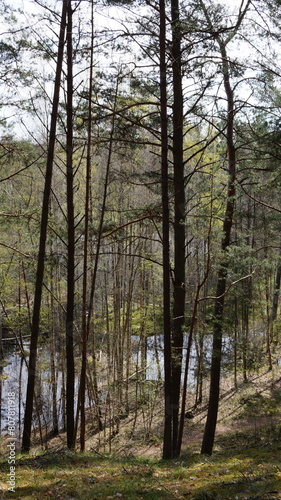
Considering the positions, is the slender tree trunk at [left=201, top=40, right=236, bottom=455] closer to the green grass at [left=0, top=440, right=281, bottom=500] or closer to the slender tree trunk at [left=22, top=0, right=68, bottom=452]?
the green grass at [left=0, top=440, right=281, bottom=500]

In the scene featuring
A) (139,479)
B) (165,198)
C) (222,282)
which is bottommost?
(139,479)

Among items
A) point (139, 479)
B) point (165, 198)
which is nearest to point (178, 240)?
point (165, 198)

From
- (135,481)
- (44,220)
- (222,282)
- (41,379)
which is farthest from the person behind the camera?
(41,379)

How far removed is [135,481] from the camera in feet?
13.6

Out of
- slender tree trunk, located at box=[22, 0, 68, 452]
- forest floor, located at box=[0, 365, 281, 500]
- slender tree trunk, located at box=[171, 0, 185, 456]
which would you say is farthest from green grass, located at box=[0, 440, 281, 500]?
slender tree trunk, located at box=[171, 0, 185, 456]

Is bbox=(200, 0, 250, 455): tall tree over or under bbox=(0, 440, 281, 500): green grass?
over

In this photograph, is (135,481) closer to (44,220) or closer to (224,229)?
(44,220)

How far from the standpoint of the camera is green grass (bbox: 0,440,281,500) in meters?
3.54

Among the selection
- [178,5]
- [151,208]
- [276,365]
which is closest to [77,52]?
[178,5]

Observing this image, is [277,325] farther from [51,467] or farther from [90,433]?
[51,467]

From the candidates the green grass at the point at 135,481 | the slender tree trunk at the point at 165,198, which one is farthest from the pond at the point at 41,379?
the green grass at the point at 135,481

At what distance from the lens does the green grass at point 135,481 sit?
11.6 ft

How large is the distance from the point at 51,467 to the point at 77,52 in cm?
606

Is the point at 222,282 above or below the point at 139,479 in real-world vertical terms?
above
